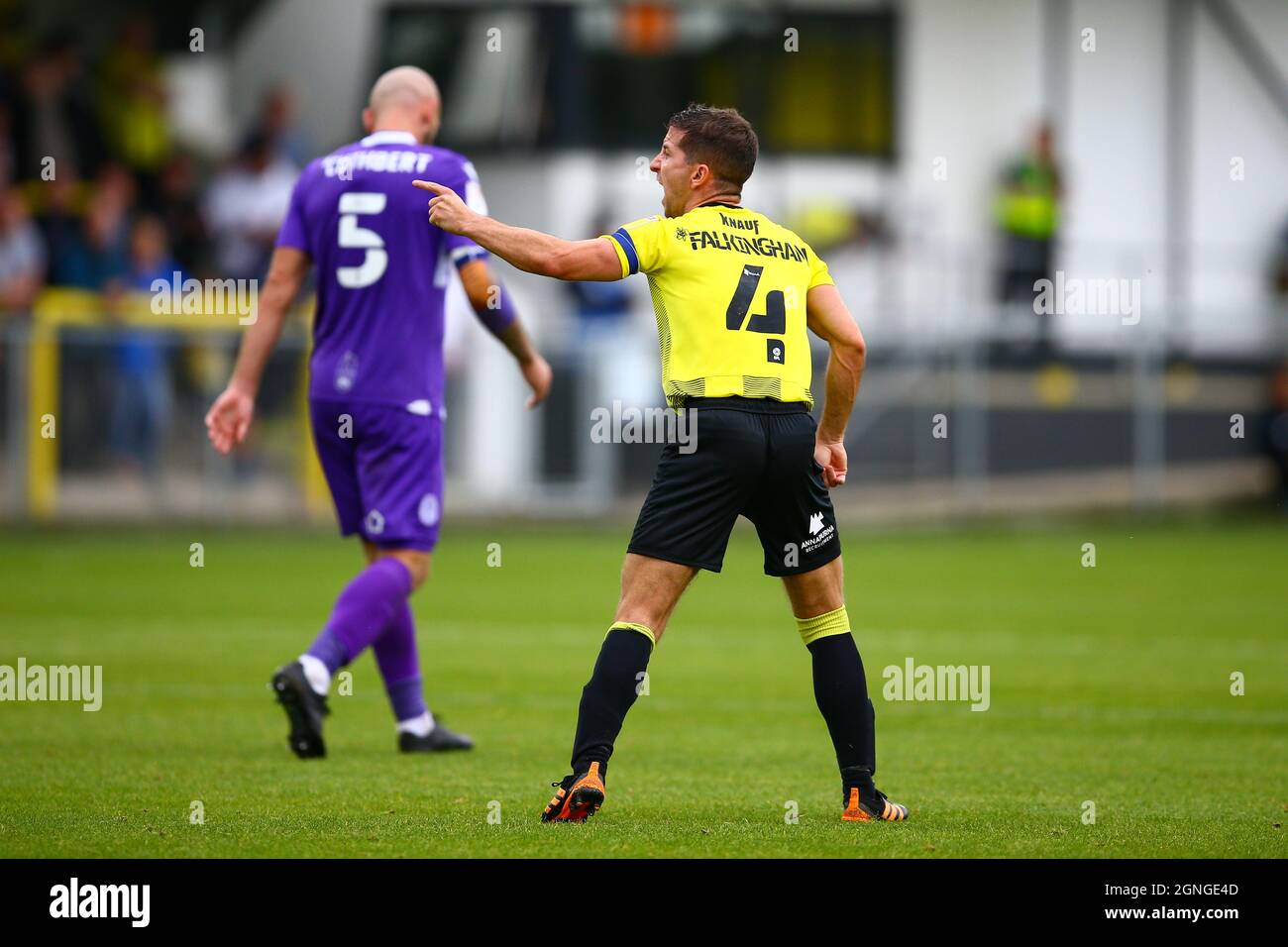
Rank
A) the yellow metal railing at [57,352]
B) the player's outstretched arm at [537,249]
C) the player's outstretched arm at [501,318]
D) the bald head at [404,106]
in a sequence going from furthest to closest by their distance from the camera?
the yellow metal railing at [57,352]
the bald head at [404,106]
the player's outstretched arm at [501,318]
the player's outstretched arm at [537,249]

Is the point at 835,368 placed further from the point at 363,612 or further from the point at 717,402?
the point at 363,612

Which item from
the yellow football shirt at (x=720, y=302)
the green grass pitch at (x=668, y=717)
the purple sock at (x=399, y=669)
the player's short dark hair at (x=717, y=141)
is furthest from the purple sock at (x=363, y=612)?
the player's short dark hair at (x=717, y=141)

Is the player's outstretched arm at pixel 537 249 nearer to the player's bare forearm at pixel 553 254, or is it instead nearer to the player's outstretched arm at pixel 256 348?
the player's bare forearm at pixel 553 254

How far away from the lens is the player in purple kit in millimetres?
7863

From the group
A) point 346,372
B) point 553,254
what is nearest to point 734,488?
point 553,254

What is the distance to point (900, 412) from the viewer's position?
22.8m

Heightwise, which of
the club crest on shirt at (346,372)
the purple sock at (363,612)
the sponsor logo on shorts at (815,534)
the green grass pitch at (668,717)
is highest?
the club crest on shirt at (346,372)

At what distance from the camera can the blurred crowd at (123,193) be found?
19.7m

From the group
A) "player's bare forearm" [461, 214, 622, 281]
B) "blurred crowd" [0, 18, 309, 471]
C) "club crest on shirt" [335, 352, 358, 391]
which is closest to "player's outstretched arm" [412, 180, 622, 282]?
"player's bare forearm" [461, 214, 622, 281]

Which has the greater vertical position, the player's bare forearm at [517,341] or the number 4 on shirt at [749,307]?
the player's bare forearm at [517,341]

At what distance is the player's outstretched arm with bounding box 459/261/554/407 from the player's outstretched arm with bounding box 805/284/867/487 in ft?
5.69

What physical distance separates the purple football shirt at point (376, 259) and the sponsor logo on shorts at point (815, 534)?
2.17m
